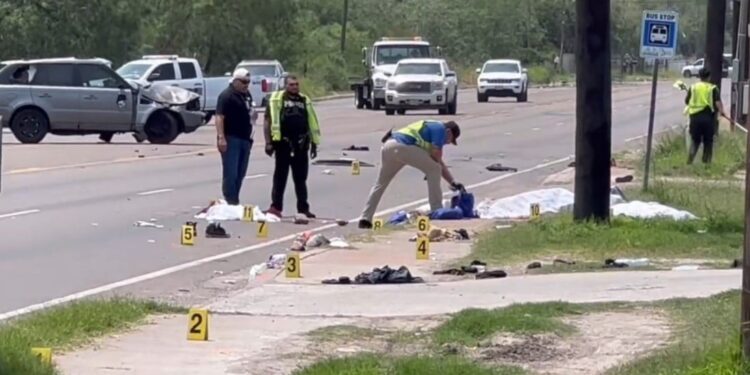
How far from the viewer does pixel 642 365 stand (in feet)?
30.4

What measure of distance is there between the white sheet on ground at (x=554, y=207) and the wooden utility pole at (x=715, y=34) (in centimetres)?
1435

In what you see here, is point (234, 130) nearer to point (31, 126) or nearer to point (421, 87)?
point (31, 126)

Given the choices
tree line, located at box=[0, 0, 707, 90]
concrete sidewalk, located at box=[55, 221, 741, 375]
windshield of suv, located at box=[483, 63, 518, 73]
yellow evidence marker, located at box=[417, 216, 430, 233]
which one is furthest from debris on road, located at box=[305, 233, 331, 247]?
windshield of suv, located at box=[483, 63, 518, 73]

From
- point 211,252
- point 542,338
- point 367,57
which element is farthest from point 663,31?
point 367,57

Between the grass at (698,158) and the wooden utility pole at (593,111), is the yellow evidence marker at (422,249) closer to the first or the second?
the wooden utility pole at (593,111)

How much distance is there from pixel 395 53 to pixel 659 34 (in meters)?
33.3

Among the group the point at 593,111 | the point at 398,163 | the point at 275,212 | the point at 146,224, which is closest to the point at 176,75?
the point at 275,212

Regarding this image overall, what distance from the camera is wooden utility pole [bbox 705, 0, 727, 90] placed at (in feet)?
111

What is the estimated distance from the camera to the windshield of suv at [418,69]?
5146 centimetres

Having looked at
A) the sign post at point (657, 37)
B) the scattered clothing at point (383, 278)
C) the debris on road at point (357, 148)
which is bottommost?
the debris on road at point (357, 148)

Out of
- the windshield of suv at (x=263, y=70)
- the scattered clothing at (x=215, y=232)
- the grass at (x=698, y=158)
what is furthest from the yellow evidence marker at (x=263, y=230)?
the windshield of suv at (x=263, y=70)

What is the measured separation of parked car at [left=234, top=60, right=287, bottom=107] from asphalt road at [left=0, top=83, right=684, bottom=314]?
7.27m

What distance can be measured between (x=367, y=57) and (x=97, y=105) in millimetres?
24567

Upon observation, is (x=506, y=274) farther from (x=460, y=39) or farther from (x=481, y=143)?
(x=460, y=39)
